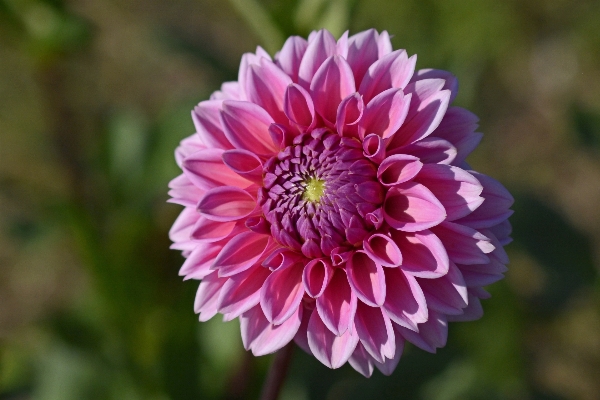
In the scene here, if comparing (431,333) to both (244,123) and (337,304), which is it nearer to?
(337,304)

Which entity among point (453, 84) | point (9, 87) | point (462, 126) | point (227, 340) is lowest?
point (227, 340)

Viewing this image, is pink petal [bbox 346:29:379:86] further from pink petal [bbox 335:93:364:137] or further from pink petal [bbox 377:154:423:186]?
pink petal [bbox 377:154:423:186]

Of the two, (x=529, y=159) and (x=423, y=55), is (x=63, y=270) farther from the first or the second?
(x=529, y=159)

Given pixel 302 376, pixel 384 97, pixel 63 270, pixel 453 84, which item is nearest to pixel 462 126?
pixel 453 84

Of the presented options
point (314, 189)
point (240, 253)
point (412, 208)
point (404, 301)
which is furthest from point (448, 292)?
point (240, 253)

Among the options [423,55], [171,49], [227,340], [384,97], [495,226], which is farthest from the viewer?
[423,55]

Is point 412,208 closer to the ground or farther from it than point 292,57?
closer to the ground

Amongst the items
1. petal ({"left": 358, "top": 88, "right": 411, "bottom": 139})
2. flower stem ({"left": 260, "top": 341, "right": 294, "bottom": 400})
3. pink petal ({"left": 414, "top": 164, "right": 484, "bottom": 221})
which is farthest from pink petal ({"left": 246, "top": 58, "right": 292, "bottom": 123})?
flower stem ({"left": 260, "top": 341, "right": 294, "bottom": 400})
